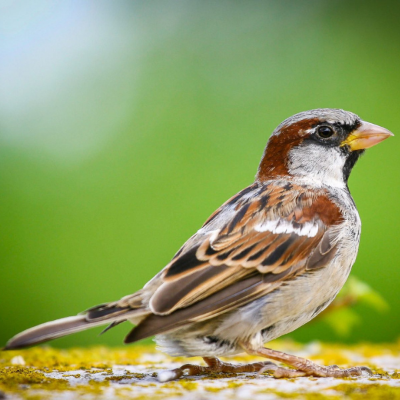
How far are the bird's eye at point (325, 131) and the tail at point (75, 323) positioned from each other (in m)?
1.58

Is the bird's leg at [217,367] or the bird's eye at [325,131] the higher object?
the bird's eye at [325,131]

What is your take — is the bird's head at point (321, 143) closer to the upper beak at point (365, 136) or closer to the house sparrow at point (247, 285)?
the upper beak at point (365, 136)

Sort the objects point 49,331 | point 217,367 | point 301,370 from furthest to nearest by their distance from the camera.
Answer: point 217,367 < point 301,370 < point 49,331

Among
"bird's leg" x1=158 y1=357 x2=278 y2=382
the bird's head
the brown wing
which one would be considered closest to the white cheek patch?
the brown wing

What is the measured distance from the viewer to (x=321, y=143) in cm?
348

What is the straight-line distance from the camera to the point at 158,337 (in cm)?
277

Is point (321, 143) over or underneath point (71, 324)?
over

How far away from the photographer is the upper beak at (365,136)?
347 centimetres

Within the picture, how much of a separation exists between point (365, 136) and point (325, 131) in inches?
9.5

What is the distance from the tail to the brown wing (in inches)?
5.8

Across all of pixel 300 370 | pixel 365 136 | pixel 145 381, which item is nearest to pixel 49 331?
pixel 145 381

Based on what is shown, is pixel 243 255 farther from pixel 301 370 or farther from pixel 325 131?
pixel 325 131

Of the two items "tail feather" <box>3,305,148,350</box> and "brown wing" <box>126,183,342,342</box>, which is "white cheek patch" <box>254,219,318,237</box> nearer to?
"brown wing" <box>126,183,342,342</box>

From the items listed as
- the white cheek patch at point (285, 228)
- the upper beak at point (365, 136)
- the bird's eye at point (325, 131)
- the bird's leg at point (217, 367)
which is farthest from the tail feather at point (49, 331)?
the upper beak at point (365, 136)
